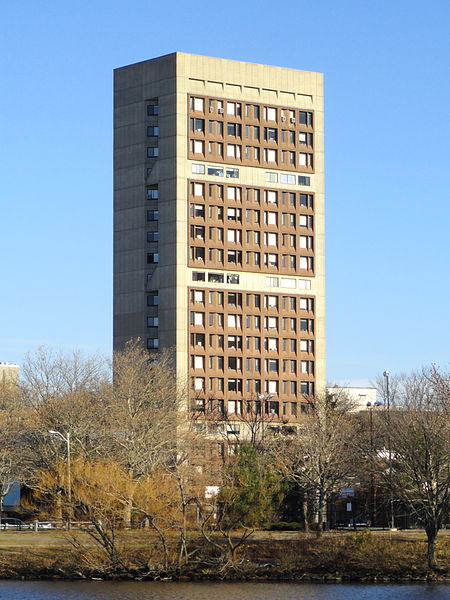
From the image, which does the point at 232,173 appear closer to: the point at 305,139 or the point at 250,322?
the point at 305,139

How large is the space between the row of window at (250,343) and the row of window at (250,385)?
4.03 m

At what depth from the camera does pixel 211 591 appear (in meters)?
73.9


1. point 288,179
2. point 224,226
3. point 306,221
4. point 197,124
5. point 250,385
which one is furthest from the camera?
point 306,221

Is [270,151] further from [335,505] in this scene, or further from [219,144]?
[335,505]

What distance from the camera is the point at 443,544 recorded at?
85.8 meters

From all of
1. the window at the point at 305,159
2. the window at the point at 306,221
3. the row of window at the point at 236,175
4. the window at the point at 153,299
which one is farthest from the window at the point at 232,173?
the window at the point at 153,299

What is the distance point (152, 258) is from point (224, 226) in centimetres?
1030

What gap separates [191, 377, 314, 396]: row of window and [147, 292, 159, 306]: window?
37.7 ft

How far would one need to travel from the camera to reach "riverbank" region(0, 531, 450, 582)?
79875 millimetres

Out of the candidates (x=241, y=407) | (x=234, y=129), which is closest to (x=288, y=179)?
(x=234, y=129)

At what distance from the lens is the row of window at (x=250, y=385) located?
521 ft

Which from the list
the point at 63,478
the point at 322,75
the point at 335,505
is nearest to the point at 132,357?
the point at 335,505

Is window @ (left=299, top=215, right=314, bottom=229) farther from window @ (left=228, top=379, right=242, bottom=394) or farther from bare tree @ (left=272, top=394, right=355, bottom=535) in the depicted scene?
bare tree @ (left=272, top=394, right=355, bottom=535)

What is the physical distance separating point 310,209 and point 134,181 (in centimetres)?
2350
